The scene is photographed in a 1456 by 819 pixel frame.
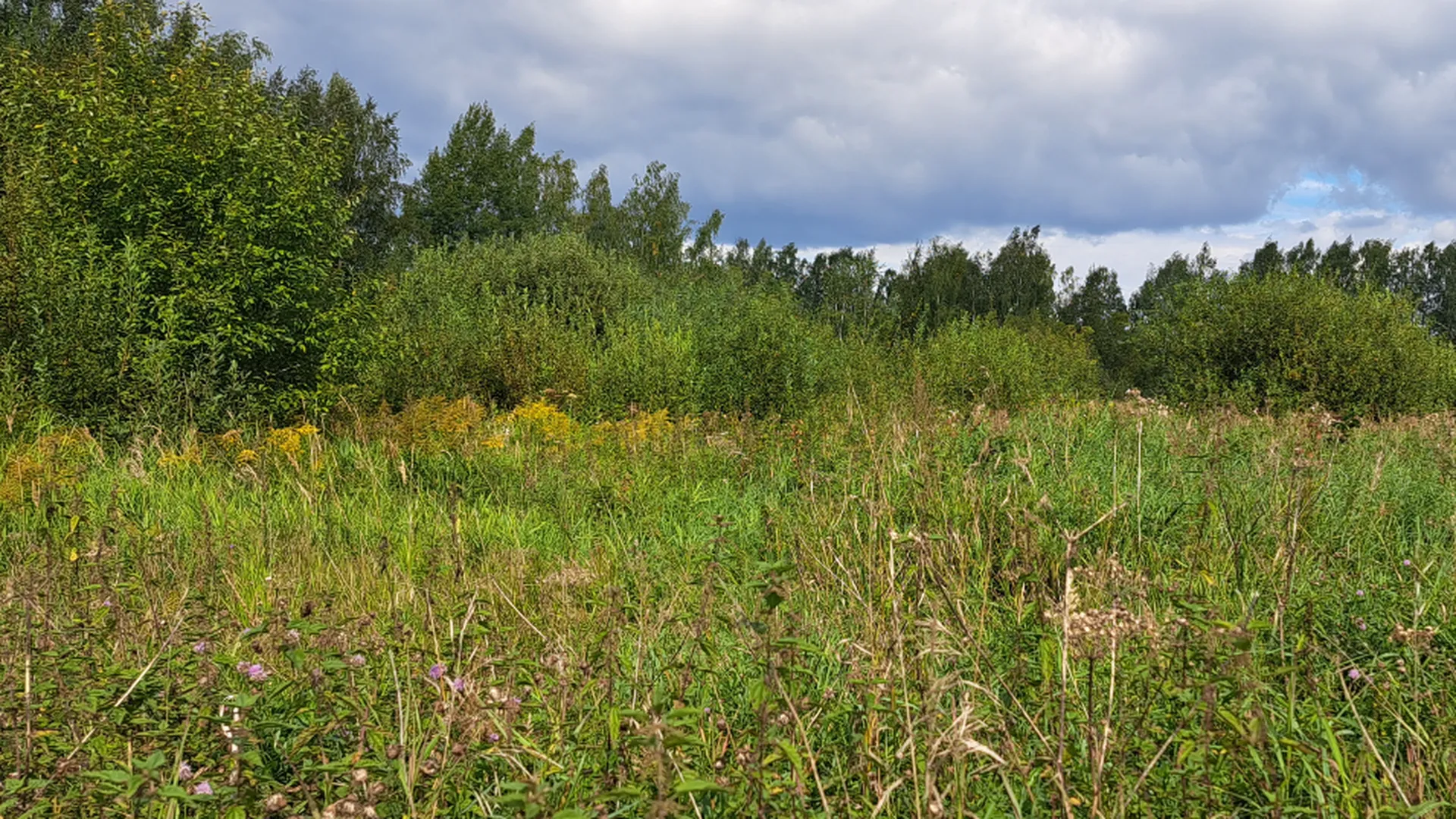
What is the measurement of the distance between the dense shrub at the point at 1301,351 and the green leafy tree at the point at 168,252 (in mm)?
11970

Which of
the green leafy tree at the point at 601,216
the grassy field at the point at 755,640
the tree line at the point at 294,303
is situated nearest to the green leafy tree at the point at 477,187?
the green leafy tree at the point at 601,216

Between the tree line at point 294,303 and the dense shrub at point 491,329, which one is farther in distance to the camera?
the dense shrub at point 491,329

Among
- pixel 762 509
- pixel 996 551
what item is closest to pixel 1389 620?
pixel 996 551

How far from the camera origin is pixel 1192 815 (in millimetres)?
1559

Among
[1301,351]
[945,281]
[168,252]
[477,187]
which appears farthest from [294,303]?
[945,281]

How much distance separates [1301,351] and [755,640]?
46.9 ft

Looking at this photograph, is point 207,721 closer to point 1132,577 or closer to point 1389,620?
point 1132,577

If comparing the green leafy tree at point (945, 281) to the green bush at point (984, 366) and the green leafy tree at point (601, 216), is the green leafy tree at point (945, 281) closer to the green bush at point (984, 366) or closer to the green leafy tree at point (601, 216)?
the green leafy tree at point (601, 216)

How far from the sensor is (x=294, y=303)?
26.3ft

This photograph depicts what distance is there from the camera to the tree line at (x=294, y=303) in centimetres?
724

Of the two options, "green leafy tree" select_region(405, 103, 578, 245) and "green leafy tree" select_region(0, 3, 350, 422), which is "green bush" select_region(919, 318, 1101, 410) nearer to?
"green leafy tree" select_region(0, 3, 350, 422)

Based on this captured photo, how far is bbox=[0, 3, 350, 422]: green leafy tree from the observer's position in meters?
6.93

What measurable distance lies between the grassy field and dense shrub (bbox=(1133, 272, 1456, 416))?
28.2 ft

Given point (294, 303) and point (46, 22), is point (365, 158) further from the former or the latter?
point (294, 303)
